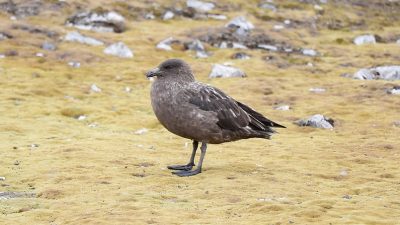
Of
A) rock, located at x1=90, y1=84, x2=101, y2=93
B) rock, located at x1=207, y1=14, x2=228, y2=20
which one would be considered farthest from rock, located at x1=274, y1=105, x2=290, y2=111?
rock, located at x1=207, y1=14, x2=228, y2=20

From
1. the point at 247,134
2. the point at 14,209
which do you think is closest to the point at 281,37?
the point at 247,134

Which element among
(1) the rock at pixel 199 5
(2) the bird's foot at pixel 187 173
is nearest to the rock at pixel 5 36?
(1) the rock at pixel 199 5

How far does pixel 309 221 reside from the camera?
10.9 m

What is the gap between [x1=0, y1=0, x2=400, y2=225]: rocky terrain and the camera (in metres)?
12.3

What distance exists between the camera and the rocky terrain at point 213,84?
12.3 metres

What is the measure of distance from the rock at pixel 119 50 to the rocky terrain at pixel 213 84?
11 centimetres

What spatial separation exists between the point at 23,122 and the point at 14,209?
10.9m

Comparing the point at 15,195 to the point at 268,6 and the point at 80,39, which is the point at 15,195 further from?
the point at 268,6

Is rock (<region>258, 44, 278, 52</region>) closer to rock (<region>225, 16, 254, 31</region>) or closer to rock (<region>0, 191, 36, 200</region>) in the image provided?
rock (<region>225, 16, 254, 31</region>)

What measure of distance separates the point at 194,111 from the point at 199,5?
33.0 m

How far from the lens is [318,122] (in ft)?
75.8

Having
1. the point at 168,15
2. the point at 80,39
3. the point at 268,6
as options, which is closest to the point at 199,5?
the point at 168,15

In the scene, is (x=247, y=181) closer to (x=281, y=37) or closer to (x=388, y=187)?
(x=388, y=187)

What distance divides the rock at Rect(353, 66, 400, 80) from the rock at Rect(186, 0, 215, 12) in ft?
54.0
